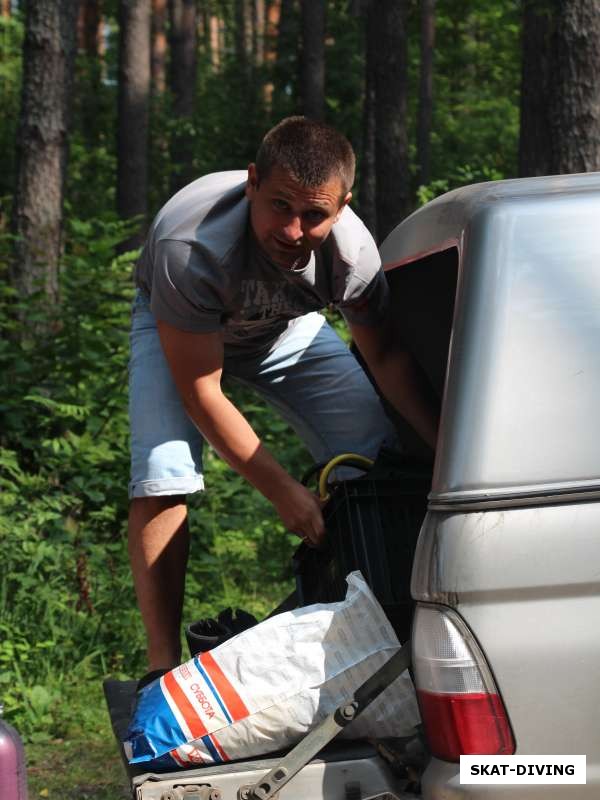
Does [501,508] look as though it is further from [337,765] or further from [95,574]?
[95,574]

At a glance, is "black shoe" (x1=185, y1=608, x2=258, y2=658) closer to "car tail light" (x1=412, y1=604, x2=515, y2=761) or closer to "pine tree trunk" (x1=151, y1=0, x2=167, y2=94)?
"car tail light" (x1=412, y1=604, x2=515, y2=761)

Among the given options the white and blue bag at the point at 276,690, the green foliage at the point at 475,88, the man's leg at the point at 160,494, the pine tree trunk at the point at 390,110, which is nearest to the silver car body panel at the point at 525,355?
the white and blue bag at the point at 276,690

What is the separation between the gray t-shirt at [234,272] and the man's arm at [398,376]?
6cm

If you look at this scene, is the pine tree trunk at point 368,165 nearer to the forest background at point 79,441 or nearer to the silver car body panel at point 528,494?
the forest background at point 79,441

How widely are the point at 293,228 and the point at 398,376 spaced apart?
66 centimetres

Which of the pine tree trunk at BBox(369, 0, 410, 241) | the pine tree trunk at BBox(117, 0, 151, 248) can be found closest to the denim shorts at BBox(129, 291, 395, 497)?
the pine tree trunk at BBox(369, 0, 410, 241)

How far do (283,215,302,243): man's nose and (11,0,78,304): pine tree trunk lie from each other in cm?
563

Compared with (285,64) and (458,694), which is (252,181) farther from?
(285,64)

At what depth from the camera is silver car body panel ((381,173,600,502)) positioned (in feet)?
7.06

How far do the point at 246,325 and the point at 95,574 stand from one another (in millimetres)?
A: 2904

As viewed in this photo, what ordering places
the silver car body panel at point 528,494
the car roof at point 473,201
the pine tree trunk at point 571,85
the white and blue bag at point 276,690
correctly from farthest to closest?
1. the pine tree trunk at point 571,85
2. the white and blue bag at point 276,690
3. the car roof at point 473,201
4. the silver car body panel at point 528,494

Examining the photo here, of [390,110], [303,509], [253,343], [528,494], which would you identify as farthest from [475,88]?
[528,494]

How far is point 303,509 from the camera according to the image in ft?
9.65

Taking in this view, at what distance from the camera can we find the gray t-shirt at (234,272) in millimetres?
3033
